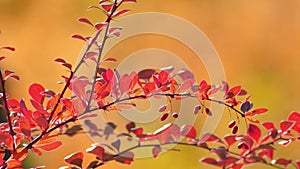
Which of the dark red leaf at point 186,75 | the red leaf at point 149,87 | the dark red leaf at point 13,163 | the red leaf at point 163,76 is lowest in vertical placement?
the dark red leaf at point 13,163

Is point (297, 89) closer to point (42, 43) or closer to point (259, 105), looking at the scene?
point (259, 105)

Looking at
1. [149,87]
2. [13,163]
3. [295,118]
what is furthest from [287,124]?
[13,163]

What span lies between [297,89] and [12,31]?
2178 millimetres

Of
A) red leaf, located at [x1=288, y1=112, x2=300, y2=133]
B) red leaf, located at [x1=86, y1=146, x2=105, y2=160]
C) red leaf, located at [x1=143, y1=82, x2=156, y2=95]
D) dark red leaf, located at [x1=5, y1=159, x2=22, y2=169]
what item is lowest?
dark red leaf, located at [x1=5, y1=159, x2=22, y2=169]

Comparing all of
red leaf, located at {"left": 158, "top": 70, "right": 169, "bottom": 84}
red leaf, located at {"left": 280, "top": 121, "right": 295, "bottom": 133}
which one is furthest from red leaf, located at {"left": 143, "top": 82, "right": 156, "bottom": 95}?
red leaf, located at {"left": 280, "top": 121, "right": 295, "bottom": 133}

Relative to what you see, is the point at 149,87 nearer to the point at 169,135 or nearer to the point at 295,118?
the point at 169,135

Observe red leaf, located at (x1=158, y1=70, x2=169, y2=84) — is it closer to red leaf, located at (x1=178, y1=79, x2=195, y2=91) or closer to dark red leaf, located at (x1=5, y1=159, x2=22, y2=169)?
red leaf, located at (x1=178, y1=79, x2=195, y2=91)

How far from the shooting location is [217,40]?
155 inches

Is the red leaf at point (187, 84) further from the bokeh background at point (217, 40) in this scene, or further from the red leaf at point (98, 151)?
the bokeh background at point (217, 40)

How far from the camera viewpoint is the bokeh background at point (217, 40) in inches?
140

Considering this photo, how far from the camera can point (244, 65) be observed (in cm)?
375

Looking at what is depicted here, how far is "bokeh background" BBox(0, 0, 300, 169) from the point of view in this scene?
357 cm

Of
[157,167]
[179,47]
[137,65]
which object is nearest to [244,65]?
[179,47]

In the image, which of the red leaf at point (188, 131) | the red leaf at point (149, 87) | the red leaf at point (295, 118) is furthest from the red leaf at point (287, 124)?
the red leaf at point (149, 87)
